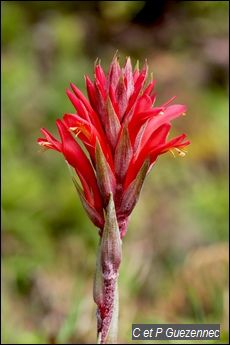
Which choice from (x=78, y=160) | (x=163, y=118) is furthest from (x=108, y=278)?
(x=163, y=118)

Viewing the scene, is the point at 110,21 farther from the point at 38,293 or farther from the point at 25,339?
A: the point at 25,339

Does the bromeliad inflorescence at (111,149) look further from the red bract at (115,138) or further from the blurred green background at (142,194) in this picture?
the blurred green background at (142,194)

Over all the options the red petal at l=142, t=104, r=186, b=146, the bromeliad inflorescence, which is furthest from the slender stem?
the red petal at l=142, t=104, r=186, b=146

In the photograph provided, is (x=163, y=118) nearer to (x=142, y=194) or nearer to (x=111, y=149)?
(x=111, y=149)

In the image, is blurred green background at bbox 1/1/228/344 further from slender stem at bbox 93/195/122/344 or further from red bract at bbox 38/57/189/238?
red bract at bbox 38/57/189/238

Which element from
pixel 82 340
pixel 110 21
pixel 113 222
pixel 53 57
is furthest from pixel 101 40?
pixel 113 222

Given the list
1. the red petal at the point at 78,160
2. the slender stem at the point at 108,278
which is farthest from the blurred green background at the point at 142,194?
the red petal at the point at 78,160
